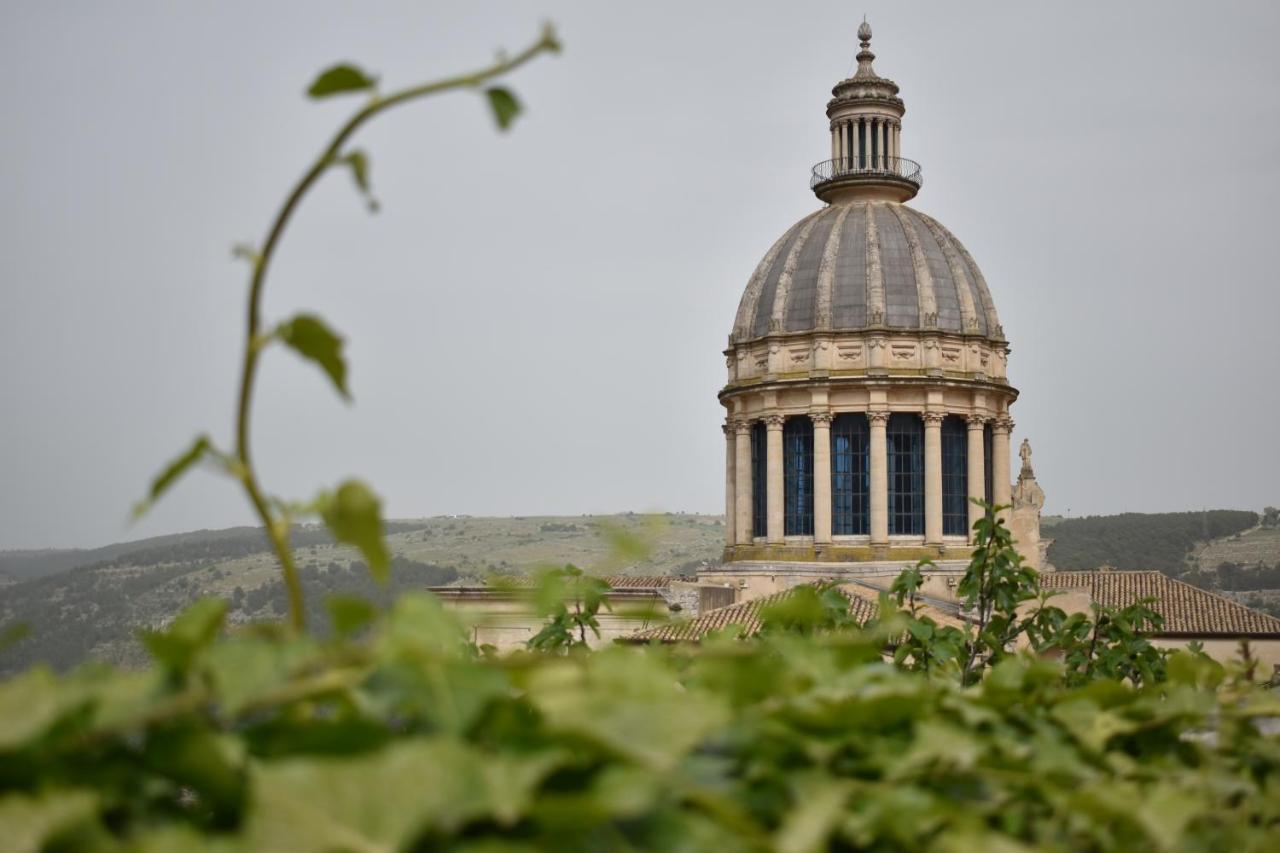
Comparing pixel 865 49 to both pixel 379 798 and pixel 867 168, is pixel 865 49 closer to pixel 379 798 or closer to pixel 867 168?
pixel 867 168

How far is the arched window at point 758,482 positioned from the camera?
135 feet

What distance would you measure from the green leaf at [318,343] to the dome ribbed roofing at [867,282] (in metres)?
38.4

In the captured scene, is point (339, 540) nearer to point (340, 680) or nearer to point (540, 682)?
point (340, 680)

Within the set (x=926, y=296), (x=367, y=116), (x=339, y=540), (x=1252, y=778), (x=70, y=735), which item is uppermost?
(x=926, y=296)

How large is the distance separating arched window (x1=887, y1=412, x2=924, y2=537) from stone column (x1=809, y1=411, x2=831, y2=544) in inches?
67.5

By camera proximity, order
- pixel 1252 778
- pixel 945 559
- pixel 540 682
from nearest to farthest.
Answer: pixel 540 682 < pixel 1252 778 < pixel 945 559

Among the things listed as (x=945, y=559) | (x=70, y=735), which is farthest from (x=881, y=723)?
(x=945, y=559)

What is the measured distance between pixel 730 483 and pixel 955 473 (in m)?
6.48

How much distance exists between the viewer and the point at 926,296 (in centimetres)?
4034

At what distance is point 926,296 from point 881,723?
3924 cm

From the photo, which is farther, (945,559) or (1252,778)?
(945,559)

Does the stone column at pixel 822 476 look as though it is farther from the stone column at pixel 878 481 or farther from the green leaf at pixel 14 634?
the green leaf at pixel 14 634

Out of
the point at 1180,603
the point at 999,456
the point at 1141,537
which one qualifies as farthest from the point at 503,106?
the point at 1141,537

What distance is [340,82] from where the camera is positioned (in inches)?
72.0
